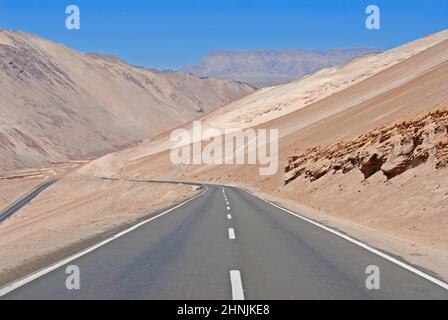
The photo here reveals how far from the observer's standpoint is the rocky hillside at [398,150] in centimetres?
2159

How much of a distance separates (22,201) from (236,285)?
6283cm

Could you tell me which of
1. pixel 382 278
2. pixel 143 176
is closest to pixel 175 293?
pixel 382 278

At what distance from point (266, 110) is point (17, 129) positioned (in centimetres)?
7852

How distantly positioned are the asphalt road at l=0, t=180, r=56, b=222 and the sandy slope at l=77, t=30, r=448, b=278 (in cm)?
2255

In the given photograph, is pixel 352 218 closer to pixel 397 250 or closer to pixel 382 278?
pixel 397 250

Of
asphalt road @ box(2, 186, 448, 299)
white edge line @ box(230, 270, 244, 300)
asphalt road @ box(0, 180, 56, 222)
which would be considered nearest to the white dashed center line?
asphalt road @ box(2, 186, 448, 299)
